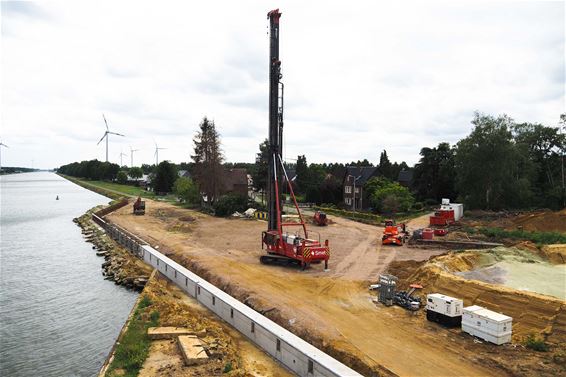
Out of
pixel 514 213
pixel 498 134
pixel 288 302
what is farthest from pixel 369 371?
pixel 498 134

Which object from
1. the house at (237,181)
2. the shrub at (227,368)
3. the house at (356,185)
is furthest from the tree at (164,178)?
the shrub at (227,368)

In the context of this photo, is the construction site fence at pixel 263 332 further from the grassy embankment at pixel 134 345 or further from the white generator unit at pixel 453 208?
the white generator unit at pixel 453 208

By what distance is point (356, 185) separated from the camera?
68.2 metres

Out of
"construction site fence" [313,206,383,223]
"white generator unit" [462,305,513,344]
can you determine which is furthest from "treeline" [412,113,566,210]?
"white generator unit" [462,305,513,344]

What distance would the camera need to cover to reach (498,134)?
47.6m

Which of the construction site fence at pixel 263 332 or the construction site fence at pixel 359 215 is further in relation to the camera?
the construction site fence at pixel 359 215

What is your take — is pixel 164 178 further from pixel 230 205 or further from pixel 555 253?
pixel 555 253

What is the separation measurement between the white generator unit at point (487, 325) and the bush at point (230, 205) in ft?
136

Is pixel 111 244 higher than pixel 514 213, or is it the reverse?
pixel 514 213

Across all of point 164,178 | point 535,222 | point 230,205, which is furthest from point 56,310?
point 164,178

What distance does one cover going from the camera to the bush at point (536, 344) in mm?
14305

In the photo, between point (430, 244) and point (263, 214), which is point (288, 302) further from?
point (263, 214)

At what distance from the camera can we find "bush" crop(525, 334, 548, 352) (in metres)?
14.3

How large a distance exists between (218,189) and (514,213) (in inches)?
1536
